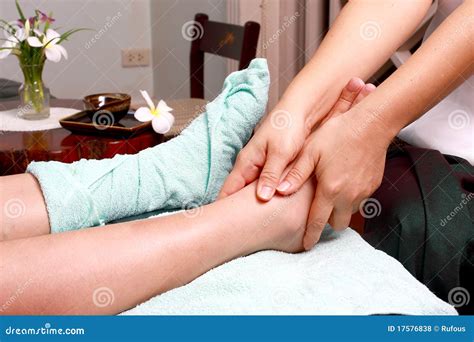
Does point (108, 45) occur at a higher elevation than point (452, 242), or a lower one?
lower

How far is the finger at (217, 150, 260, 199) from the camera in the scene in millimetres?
992

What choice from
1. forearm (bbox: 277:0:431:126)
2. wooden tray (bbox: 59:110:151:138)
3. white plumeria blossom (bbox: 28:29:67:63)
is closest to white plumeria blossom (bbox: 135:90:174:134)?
wooden tray (bbox: 59:110:151:138)

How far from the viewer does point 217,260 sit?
859 mm

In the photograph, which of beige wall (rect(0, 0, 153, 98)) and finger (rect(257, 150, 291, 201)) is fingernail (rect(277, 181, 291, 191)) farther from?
beige wall (rect(0, 0, 153, 98))

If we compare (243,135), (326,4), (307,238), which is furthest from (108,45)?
(307,238)

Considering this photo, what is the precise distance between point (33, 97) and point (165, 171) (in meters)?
0.86

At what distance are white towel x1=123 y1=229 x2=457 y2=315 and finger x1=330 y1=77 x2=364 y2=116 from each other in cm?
29

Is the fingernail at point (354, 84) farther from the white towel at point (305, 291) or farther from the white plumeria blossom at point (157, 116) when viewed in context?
the white plumeria blossom at point (157, 116)

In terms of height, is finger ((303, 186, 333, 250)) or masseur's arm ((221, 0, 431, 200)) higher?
masseur's arm ((221, 0, 431, 200))

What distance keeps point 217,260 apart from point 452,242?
338 mm

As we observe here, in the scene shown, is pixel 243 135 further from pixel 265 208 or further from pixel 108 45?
pixel 108 45

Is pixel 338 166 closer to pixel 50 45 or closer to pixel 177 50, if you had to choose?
pixel 50 45

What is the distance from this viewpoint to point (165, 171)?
3.37 ft

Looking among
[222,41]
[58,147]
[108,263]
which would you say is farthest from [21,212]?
[222,41]
